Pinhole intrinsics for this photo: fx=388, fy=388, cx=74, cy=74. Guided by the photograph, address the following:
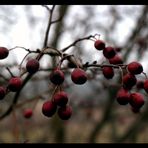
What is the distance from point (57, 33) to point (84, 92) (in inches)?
77.7

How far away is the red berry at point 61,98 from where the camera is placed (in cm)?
167

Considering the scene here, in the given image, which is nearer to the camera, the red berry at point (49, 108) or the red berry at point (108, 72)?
the red berry at point (49, 108)

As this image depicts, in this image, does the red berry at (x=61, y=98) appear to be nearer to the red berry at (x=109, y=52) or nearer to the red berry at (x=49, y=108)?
the red berry at (x=49, y=108)

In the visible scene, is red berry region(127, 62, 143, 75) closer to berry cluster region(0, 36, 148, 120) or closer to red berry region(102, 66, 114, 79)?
berry cluster region(0, 36, 148, 120)

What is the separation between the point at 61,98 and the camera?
1.67 metres

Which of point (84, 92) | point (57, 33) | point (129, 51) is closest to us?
point (129, 51)

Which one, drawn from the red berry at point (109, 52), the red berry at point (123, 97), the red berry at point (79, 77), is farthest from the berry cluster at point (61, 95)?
the red berry at point (109, 52)

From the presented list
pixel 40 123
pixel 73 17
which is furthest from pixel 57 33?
pixel 40 123

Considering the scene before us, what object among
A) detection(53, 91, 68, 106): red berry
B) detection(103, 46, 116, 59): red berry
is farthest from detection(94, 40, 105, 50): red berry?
detection(53, 91, 68, 106): red berry

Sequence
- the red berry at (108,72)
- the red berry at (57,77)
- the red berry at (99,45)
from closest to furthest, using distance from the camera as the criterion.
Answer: the red berry at (57,77)
the red berry at (108,72)
the red berry at (99,45)

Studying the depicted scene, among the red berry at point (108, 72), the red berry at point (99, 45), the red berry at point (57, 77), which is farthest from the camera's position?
the red berry at point (99, 45)

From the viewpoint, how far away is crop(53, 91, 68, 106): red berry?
5.47ft
